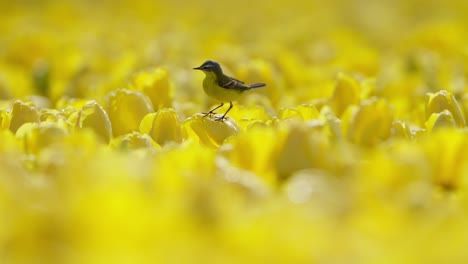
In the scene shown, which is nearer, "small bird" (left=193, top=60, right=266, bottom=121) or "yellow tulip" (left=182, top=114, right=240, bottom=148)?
"yellow tulip" (left=182, top=114, right=240, bottom=148)

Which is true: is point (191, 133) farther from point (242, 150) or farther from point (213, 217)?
point (213, 217)

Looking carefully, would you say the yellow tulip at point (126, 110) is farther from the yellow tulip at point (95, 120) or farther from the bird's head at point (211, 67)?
the bird's head at point (211, 67)

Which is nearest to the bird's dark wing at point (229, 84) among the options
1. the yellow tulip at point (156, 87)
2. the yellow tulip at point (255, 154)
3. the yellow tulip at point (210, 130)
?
the yellow tulip at point (156, 87)

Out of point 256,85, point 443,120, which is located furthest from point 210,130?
point 256,85

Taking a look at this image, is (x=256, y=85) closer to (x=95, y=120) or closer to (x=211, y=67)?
(x=211, y=67)

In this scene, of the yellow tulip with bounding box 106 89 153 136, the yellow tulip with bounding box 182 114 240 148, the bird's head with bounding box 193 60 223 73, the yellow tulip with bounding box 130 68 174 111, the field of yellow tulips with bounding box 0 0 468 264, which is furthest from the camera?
the bird's head with bounding box 193 60 223 73

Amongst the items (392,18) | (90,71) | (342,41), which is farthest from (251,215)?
(392,18)

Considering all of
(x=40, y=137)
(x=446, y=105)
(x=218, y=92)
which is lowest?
(x=40, y=137)

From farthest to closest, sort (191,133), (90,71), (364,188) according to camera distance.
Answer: (90,71) → (191,133) → (364,188)

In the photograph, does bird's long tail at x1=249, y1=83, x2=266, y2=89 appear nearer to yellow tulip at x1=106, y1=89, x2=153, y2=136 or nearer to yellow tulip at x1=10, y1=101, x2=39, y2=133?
yellow tulip at x1=106, y1=89, x2=153, y2=136

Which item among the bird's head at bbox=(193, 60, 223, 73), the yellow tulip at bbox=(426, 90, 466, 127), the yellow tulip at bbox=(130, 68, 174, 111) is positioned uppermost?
the bird's head at bbox=(193, 60, 223, 73)

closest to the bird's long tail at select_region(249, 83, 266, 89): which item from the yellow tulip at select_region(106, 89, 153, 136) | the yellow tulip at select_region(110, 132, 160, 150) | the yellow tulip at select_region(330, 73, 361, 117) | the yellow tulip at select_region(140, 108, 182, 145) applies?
the yellow tulip at select_region(330, 73, 361, 117)
